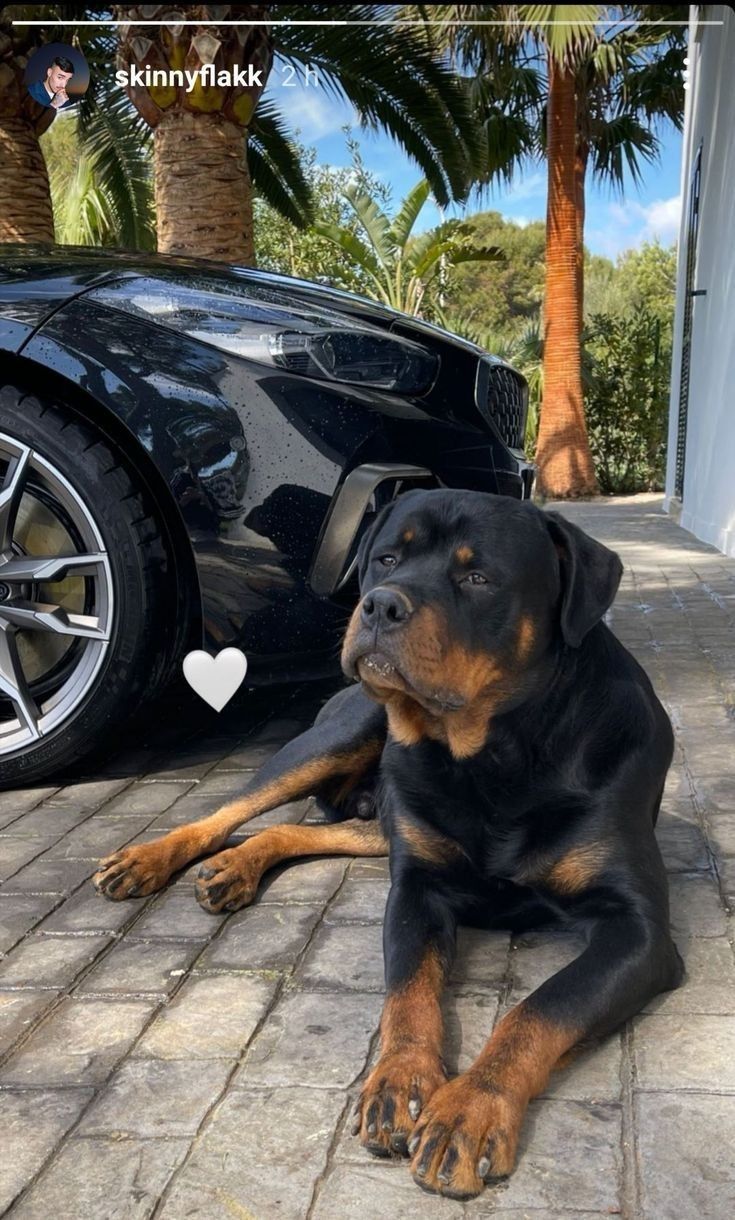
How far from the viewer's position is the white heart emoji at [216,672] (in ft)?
13.4

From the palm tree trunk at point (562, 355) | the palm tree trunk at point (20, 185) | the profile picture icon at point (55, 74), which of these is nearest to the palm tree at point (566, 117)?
Result: the palm tree trunk at point (562, 355)

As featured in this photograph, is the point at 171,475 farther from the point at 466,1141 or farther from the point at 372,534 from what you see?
the point at 466,1141

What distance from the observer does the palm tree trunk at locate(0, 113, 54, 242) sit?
11172mm

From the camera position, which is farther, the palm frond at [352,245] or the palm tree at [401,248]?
the palm tree at [401,248]

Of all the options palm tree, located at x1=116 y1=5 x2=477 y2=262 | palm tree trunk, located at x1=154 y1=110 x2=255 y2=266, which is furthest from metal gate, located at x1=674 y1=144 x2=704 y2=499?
palm tree trunk, located at x1=154 y1=110 x2=255 y2=266

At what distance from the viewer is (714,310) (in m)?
12.0

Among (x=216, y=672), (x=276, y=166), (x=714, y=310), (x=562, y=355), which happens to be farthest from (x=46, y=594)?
(x=562, y=355)

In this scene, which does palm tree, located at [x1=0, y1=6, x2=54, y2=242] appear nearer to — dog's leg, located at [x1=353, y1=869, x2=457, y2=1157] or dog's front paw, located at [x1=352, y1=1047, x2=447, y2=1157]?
dog's leg, located at [x1=353, y1=869, x2=457, y2=1157]

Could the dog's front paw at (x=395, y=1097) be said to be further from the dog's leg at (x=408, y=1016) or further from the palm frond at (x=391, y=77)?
→ the palm frond at (x=391, y=77)

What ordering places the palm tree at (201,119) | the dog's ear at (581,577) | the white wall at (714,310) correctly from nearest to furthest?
the dog's ear at (581,577) → the palm tree at (201,119) → the white wall at (714,310)

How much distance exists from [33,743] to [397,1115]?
245 cm

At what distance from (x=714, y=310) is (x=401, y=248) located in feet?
44.3

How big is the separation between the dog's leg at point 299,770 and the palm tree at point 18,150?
897 cm

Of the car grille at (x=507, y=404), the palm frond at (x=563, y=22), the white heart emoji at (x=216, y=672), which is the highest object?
the palm frond at (x=563, y=22)
